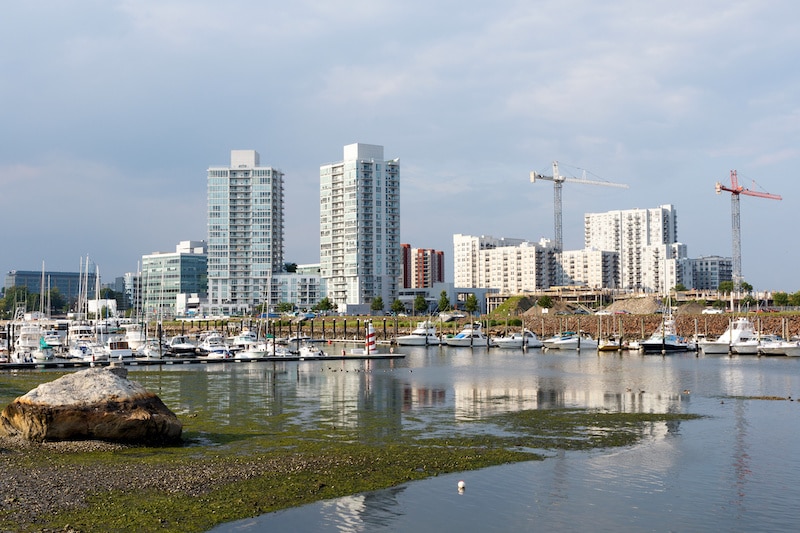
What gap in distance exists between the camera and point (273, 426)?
4056 cm

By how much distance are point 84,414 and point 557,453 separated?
19.7m

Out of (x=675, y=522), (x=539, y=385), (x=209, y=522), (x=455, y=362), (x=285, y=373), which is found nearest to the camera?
(x=209, y=522)

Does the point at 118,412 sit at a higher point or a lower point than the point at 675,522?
higher

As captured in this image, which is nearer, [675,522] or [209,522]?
[209,522]

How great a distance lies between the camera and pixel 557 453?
3316 cm

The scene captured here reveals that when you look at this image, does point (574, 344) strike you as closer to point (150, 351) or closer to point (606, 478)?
point (150, 351)

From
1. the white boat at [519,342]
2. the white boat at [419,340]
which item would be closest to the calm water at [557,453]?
the white boat at [519,342]

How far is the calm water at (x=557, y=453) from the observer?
23.5m

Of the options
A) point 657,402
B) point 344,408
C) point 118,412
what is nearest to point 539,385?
point 657,402

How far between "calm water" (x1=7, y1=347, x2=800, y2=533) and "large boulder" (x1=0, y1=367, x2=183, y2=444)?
9176 millimetres

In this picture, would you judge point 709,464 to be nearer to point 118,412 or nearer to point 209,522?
point 209,522

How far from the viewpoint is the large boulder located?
30.9 meters

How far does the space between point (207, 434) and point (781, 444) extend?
27268 mm

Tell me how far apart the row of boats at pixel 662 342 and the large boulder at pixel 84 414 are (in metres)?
103
